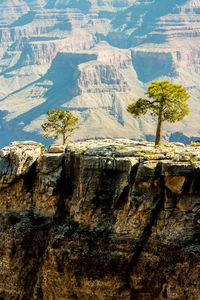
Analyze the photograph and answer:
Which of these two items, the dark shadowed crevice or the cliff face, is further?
the dark shadowed crevice

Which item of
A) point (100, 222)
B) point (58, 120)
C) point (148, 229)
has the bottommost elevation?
point (100, 222)

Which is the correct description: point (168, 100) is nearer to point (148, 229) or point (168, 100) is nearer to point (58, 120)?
point (148, 229)

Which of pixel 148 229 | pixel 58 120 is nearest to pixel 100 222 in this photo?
pixel 148 229

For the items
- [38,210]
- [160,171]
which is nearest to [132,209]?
[160,171]

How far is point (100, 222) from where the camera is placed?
1789 inches

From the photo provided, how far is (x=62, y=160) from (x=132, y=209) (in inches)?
434

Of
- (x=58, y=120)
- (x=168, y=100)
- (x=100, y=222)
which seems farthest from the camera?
(x=58, y=120)

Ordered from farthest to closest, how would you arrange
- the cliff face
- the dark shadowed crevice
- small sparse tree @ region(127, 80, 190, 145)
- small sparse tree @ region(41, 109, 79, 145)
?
1. small sparse tree @ region(41, 109, 79, 145)
2. small sparse tree @ region(127, 80, 190, 145)
3. the dark shadowed crevice
4. the cliff face

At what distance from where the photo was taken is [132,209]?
43.7 m

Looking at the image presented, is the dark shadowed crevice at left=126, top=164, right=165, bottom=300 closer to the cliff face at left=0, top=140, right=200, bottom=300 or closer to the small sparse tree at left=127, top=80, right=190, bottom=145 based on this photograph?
the cliff face at left=0, top=140, right=200, bottom=300

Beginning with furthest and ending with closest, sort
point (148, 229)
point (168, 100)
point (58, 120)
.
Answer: point (58, 120) < point (168, 100) < point (148, 229)

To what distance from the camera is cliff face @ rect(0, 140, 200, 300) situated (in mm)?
41531

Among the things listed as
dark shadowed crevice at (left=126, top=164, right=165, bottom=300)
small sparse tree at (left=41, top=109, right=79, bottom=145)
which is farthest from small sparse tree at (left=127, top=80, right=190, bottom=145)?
small sparse tree at (left=41, top=109, right=79, bottom=145)

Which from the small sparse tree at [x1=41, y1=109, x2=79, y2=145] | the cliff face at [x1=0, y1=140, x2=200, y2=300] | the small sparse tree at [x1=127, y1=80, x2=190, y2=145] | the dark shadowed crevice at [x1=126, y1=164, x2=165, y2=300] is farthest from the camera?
the small sparse tree at [x1=41, y1=109, x2=79, y2=145]
